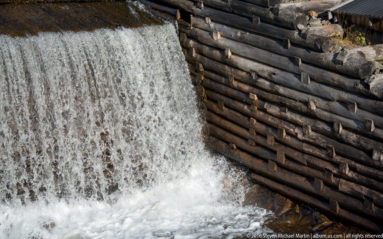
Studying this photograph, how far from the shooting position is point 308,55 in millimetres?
7355

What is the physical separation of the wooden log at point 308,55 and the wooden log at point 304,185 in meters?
1.73

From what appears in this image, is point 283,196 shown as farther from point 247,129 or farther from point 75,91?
point 75,91

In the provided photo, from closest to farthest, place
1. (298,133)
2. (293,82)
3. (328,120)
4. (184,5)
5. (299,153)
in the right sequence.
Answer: (328,120) < (293,82) < (298,133) < (299,153) < (184,5)

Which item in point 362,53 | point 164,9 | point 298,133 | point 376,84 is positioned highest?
point 164,9

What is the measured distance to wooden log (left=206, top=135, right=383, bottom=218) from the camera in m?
7.22

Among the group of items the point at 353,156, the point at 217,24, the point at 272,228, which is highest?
the point at 217,24

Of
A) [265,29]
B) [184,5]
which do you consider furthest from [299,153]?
[184,5]

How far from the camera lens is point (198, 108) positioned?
9.44 metres

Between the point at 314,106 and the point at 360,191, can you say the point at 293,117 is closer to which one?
the point at 314,106

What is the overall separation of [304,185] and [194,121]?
2566 millimetres

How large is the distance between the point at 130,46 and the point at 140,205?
114 inches

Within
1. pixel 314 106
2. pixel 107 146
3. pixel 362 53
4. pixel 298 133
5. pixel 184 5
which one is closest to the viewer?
pixel 362 53

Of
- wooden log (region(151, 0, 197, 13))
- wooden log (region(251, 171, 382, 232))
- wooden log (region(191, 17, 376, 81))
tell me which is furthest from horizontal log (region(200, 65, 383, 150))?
wooden log (region(151, 0, 197, 13))

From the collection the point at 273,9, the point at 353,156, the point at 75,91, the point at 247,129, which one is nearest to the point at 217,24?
the point at 273,9
